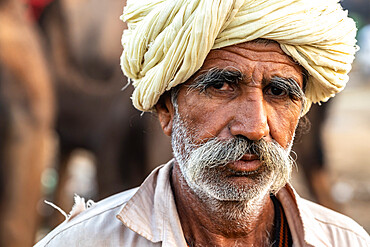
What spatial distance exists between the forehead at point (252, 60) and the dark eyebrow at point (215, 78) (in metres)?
0.01

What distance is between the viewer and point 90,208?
6.22 ft

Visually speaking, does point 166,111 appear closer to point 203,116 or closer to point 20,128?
point 203,116

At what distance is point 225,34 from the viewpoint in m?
1.76

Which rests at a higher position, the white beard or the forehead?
the forehead

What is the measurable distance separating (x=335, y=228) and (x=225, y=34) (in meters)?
0.57

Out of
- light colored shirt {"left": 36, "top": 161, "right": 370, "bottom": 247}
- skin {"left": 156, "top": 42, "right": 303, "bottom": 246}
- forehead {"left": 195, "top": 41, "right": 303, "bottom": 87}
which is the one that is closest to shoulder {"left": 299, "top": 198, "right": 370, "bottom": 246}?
light colored shirt {"left": 36, "top": 161, "right": 370, "bottom": 247}

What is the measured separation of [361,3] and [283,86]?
7.78 m

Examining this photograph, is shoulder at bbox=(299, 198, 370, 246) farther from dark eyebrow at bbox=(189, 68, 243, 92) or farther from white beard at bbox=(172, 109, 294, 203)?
dark eyebrow at bbox=(189, 68, 243, 92)

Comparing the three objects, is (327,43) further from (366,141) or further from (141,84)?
(366,141)

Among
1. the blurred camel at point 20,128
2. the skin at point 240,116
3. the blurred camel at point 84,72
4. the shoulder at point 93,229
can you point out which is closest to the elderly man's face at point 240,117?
the skin at point 240,116

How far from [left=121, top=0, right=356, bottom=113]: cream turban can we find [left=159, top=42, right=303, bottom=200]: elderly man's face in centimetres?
4

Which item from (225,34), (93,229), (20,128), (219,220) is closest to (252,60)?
(225,34)

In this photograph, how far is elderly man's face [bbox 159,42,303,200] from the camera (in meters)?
1.73

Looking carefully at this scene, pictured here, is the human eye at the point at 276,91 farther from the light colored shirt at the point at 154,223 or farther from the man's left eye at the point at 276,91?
the light colored shirt at the point at 154,223
